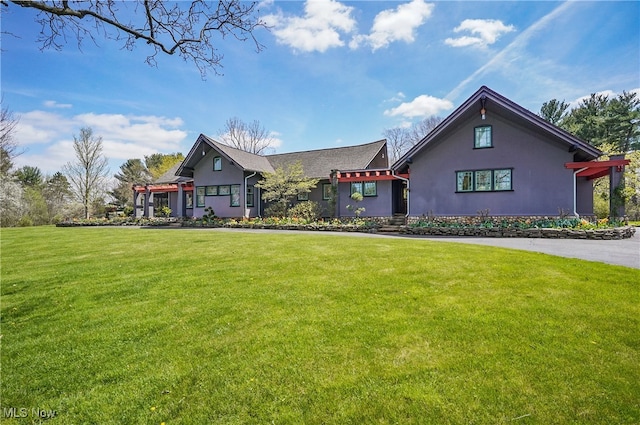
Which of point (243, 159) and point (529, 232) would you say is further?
point (243, 159)

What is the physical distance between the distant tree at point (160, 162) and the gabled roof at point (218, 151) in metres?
22.2

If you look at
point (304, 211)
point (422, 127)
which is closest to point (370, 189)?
point (304, 211)

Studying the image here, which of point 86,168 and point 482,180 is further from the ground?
point 86,168

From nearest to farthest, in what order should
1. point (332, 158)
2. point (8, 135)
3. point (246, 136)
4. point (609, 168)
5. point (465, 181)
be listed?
point (609, 168) < point (465, 181) < point (8, 135) < point (332, 158) < point (246, 136)

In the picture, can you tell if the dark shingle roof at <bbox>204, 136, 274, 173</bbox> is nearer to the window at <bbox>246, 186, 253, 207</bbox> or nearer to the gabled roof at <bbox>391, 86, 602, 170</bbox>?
the window at <bbox>246, 186, 253, 207</bbox>

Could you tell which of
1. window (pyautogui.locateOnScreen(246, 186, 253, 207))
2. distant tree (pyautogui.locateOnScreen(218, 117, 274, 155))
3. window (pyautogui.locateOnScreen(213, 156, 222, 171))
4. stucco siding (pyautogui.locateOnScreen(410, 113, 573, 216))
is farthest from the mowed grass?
distant tree (pyautogui.locateOnScreen(218, 117, 274, 155))

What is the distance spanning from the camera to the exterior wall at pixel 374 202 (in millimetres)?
19644

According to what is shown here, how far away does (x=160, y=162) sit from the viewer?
47781mm

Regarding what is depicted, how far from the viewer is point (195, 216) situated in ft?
77.4

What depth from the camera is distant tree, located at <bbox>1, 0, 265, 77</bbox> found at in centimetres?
474

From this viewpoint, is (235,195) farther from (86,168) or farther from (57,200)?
(57,200)

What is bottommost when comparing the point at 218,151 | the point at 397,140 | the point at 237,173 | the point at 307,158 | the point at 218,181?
the point at 218,181

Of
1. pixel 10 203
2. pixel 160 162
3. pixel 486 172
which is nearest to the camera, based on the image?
pixel 486 172

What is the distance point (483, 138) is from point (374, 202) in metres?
7.31
